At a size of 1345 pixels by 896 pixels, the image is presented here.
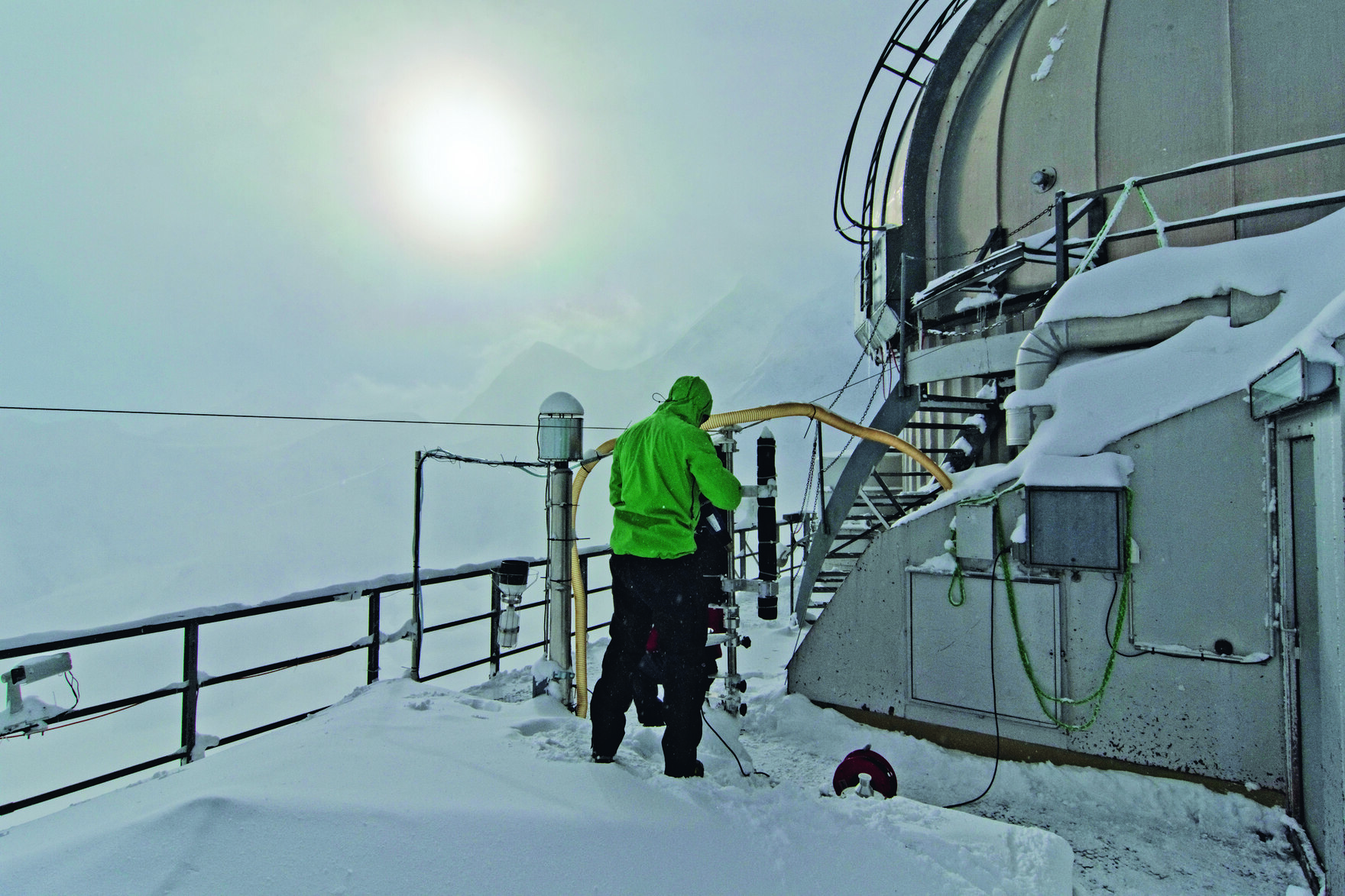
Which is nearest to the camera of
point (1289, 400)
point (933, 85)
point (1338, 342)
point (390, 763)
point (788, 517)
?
point (1338, 342)

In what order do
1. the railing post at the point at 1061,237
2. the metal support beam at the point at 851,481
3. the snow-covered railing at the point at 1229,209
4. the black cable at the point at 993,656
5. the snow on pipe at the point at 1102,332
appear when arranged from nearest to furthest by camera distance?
1. the snow on pipe at the point at 1102,332
2. the black cable at the point at 993,656
3. the snow-covered railing at the point at 1229,209
4. the railing post at the point at 1061,237
5. the metal support beam at the point at 851,481

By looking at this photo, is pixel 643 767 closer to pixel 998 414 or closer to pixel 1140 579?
pixel 1140 579

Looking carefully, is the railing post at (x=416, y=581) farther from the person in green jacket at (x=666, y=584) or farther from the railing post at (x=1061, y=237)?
the railing post at (x=1061, y=237)

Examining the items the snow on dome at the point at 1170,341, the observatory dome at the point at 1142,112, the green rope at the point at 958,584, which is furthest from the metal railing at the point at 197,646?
the observatory dome at the point at 1142,112

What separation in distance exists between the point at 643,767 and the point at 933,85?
28.7 feet

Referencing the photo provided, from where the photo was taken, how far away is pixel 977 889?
2.18 metres

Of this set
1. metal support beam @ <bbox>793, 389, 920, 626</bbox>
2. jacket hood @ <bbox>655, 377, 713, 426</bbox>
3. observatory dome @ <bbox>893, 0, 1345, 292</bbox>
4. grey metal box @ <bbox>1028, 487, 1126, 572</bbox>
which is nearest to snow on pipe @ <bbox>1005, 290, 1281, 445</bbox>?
grey metal box @ <bbox>1028, 487, 1126, 572</bbox>

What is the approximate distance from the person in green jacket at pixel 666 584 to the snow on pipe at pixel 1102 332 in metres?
2.61

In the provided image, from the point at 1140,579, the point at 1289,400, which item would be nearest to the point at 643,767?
the point at 1140,579

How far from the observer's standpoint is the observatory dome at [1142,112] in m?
5.25

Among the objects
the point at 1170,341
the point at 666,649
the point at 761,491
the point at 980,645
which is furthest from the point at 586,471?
the point at 1170,341

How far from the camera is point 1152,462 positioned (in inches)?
151

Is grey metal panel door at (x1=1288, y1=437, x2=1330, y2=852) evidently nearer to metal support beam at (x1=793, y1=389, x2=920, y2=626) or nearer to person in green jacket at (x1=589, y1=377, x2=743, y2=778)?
person in green jacket at (x1=589, y1=377, x2=743, y2=778)

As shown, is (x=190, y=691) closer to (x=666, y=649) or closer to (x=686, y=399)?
(x=666, y=649)
